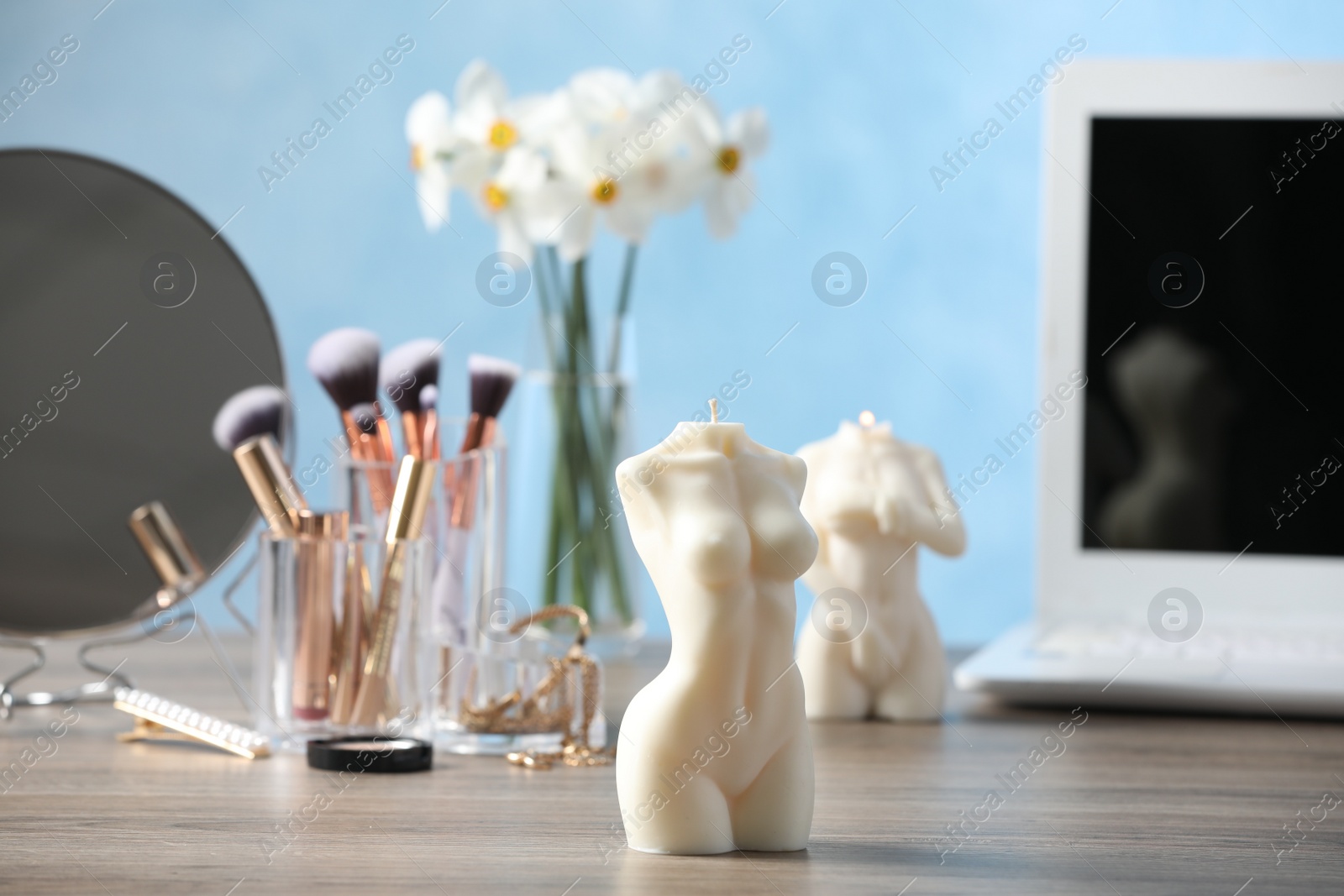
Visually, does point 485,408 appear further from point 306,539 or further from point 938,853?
point 938,853

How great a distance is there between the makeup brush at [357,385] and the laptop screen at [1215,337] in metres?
0.58

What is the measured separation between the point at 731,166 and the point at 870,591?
1.28ft

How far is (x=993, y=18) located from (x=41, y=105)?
1238 millimetres

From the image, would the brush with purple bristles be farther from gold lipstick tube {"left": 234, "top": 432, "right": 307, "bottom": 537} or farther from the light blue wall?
the light blue wall

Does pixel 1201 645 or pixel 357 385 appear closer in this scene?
pixel 357 385

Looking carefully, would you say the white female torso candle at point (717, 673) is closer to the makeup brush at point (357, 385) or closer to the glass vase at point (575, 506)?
the makeup brush at point (357, 385)

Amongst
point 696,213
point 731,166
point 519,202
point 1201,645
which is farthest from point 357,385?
point 696,213

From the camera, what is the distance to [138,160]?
1655 mm

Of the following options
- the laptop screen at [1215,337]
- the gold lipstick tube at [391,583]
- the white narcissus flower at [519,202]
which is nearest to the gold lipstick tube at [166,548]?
the gold lipstick tube at [391,583]

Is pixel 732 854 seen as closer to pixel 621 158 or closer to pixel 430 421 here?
pixel 430 421

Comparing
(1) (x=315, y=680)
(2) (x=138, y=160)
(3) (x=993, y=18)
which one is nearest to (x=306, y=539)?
(1) (x=315, y=680)

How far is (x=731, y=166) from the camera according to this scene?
981 millimetres

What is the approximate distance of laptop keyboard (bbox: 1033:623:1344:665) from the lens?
0.85m

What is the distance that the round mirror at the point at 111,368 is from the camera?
83 cm
